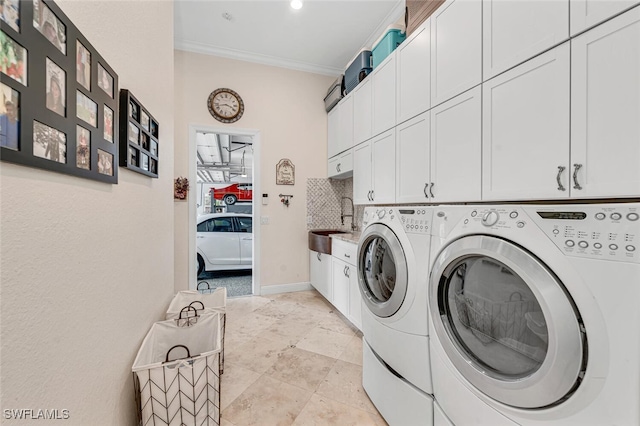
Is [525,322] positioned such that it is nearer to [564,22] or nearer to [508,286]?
[508,286]

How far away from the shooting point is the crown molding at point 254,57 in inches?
120

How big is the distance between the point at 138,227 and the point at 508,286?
1689 mm

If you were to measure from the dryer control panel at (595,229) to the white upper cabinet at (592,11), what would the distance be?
2.19 feet

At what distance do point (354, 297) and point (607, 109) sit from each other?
2.02 m

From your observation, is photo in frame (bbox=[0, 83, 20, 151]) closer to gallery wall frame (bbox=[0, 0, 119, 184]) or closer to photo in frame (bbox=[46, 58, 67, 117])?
gallery wall frame (bbox=[0, 0, 119, 184])

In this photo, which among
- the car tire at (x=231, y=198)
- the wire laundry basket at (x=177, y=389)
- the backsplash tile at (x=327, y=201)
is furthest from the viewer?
the car tire at (x=231, y=198)

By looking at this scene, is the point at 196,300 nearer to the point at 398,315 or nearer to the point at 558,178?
the point at 398,315

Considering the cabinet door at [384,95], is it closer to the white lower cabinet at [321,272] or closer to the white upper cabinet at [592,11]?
the white upper cabinet at [592,11]

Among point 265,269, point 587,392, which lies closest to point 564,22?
point 587,392

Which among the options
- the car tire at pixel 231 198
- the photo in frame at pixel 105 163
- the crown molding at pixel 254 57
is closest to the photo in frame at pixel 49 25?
the photo in frame at pixel 105 163

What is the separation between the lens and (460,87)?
4.56ft

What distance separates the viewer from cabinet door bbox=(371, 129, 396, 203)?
2053 millimetres

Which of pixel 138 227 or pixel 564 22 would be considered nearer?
pixel 564 22

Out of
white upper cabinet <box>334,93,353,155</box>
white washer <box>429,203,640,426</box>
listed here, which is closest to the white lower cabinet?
white upper cabinet <box>334,93,353,155</box>
